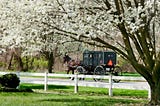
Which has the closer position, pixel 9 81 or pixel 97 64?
pixel 9 81

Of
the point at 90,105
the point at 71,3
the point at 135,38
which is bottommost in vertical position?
the point at 90,105

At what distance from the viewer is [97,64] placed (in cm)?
3462

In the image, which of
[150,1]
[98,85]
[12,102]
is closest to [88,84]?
[98,85]

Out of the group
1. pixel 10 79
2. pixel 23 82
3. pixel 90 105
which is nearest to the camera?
pixel 90 105

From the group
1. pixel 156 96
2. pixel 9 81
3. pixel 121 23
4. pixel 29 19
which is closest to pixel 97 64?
pixel 9 81

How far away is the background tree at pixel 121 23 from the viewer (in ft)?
40.9

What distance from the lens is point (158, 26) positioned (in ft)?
48.4

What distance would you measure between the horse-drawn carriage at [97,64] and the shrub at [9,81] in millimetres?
8722

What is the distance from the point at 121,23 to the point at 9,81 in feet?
29.2

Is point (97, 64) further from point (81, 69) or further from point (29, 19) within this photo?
point (29, 19)

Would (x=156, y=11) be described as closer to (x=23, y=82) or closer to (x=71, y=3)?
(x=71, y=3)

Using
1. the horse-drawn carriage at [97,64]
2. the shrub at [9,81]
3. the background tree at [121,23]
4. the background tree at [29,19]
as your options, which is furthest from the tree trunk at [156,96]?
the horse-drawn carriage at [97,64]

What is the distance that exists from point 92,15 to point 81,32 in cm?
68

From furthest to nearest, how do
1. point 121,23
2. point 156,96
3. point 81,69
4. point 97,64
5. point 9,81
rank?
point 97,64 → point 81,69 → point 9,81 → point 156,96 → point 121,23
